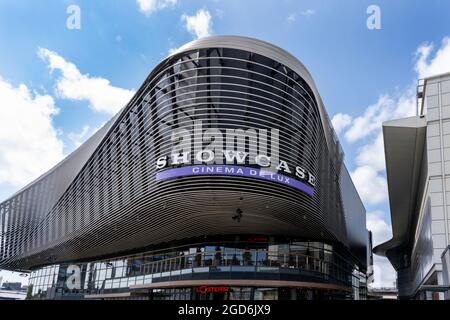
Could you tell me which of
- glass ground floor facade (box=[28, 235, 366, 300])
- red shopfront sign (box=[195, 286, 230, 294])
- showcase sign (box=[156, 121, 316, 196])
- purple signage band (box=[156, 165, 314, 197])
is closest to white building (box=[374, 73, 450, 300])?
glass ground floor facade (box=[28, 235, 366, 300])

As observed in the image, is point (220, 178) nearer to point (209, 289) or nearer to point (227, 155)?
point (227, 155)

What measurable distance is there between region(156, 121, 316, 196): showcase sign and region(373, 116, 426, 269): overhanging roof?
32.5 feet

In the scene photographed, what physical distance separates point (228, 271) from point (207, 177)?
25.7 feet

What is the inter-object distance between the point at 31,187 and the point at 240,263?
1743 inches

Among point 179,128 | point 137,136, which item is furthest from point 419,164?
point 137,136

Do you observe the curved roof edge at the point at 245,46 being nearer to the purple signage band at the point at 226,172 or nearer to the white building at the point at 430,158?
the purple signage band at the point at 226,172

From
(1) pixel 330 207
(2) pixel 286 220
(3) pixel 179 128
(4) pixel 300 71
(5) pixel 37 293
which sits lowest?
(5) pixel 37 293

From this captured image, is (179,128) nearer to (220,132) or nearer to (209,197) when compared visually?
(220,132)

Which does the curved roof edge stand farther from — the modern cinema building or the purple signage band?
the purple signage band

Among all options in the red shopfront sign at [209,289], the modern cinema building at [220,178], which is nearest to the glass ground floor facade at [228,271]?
the red shopfront sign at [209,289]

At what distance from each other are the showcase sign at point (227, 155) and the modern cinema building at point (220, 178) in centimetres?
8

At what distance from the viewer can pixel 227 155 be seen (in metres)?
29.8

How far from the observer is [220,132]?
98.8 feet
